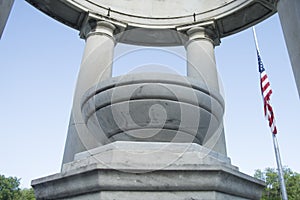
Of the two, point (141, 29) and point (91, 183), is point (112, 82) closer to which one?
point (91, 183)

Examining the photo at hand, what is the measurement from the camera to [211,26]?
40.5 feet

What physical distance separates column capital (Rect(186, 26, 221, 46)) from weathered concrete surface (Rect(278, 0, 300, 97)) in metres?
3.80

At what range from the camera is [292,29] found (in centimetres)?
831

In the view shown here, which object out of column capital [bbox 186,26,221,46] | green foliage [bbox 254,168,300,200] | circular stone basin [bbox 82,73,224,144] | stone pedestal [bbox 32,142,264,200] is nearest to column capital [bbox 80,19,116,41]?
column capital [bbox 186,26,221,46]

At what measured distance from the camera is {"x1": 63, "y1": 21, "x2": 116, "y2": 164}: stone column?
28.8ft

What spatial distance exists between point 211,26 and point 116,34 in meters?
4.53

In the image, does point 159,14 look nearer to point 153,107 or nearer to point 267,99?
point 267,99

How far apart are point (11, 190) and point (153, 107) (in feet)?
172

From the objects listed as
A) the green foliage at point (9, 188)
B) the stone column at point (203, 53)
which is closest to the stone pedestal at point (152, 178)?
the stone column at point (203, 53)

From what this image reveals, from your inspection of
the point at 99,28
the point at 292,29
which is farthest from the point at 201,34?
the point at 99,28

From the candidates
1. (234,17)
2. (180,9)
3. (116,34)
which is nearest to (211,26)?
(234,17)

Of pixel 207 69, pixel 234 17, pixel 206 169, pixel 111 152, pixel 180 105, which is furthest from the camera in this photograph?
pixel 234 17

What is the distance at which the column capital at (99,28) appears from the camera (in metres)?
11.4

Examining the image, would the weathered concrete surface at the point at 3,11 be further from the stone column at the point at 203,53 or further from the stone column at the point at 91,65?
the stone column at the point at 203,53
